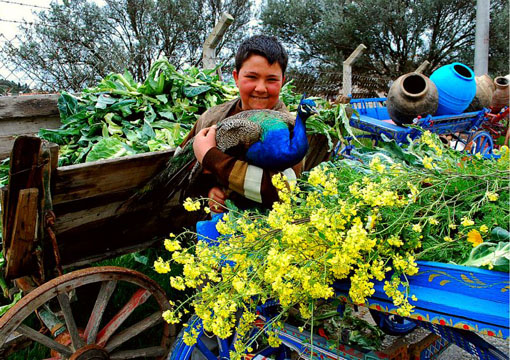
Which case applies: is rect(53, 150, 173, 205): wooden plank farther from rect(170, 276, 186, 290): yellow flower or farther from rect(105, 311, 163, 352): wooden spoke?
rect(170, 276, 186, 290): yellow flower

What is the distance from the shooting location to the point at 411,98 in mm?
6145

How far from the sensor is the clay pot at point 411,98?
20.1 feet

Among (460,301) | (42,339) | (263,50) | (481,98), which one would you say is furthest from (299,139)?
(481,98)

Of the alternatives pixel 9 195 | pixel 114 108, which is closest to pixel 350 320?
pixel 9 195

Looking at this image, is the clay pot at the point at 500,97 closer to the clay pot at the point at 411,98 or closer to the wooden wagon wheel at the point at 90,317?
the clay pot at the point at 411,98

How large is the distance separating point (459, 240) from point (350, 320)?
3.72ft

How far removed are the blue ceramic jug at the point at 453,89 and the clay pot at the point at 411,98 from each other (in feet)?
0.99

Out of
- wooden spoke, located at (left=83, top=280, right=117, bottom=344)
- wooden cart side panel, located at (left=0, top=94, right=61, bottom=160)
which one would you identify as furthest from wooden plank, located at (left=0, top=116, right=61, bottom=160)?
wooden spoke, located at (left=83, top=280, right=117, bottom=344)

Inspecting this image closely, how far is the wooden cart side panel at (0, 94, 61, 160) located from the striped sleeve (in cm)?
220

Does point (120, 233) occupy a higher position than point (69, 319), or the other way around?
point (120, 233)

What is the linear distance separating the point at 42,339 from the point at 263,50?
1667 mm

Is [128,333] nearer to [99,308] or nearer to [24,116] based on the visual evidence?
[99,308]

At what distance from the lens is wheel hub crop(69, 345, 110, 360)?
1.96m

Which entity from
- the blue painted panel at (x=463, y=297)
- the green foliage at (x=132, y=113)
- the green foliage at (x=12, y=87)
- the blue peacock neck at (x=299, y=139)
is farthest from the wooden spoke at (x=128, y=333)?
the green foliage at (x=12, y=87)
